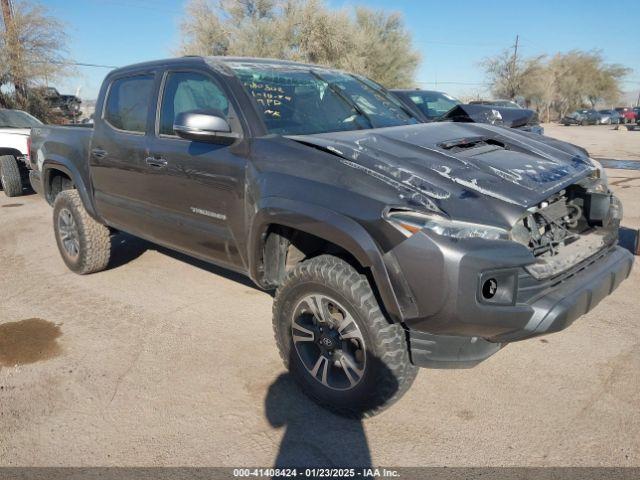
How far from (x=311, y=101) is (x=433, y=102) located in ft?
24.8

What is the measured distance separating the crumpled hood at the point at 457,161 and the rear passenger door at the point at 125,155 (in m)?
1.55

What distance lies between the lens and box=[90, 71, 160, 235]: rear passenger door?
396cm

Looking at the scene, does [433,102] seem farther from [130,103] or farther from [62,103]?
[62,103]

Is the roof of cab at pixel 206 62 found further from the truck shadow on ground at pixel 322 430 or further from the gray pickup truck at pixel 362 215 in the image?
the truck shadow on ground at pixel 322 430

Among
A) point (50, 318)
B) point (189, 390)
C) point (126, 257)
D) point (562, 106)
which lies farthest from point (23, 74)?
point (562, 106)

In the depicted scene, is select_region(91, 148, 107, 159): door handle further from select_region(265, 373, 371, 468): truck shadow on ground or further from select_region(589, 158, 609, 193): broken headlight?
select_region(589, 158, 609, 193): broken headlight

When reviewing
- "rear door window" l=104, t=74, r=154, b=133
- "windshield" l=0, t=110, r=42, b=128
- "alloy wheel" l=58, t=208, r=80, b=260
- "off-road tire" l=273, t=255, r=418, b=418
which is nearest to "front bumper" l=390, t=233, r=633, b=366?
"off-road tire" l=273, t=255, r=418, b=418

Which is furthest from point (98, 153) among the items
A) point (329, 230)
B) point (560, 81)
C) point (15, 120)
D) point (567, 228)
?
point (560, 81)

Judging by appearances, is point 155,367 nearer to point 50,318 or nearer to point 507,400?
point 50,318

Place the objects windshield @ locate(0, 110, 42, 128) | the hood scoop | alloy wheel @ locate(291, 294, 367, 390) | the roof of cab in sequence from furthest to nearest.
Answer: windshield @ locate(0, 110, 42, 128) < the roof of cab < the hood scoop < alloy wheel @ locate(291, 294, 367, 390)

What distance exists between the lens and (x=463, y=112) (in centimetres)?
603

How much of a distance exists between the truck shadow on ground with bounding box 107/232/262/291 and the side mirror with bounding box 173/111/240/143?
1.96 meters

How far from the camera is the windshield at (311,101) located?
3.26 meters

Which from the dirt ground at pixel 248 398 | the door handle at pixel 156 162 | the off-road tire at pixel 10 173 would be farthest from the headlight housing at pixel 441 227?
the off-road tire at pixel 10 173
